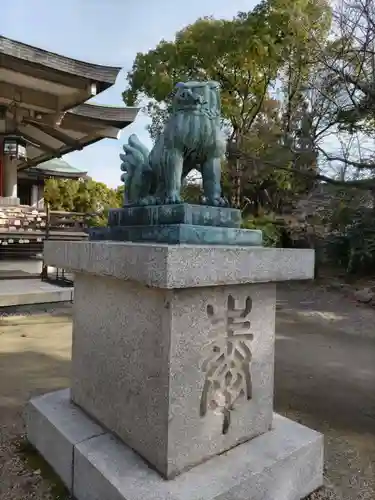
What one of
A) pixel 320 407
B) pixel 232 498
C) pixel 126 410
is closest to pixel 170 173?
pixel 126 410

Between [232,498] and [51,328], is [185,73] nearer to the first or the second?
[51,328]

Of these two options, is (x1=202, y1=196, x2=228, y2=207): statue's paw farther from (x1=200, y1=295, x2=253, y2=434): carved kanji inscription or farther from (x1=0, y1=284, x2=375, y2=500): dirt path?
(x1=0, y1=284, x2=375, y2=500): dirt path

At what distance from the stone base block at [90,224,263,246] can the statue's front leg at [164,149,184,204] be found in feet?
0.63

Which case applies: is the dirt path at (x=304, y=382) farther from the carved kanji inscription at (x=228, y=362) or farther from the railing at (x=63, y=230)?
the railing at (x=63, y=230)

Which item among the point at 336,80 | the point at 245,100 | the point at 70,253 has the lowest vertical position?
the point at 70,253

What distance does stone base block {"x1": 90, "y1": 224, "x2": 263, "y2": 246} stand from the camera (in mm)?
1509

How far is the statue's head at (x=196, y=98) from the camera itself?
1.70 m

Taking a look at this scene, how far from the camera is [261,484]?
149cm

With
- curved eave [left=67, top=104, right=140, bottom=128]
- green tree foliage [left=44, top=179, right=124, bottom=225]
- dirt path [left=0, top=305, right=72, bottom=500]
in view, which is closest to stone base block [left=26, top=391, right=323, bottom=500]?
dirt path [left=0, top=305, right=72, bottom=500]

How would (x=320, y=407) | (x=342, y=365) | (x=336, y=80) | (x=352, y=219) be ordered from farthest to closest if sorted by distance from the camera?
(x=352, y=219)
(x=336, y=80)
(x=342, y=365)
(x=320, y=407)

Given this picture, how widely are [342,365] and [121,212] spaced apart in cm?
281

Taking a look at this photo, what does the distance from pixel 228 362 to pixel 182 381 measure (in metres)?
0.25

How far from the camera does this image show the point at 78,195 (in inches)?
837

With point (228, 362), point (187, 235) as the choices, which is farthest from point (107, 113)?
point (228, 362)
